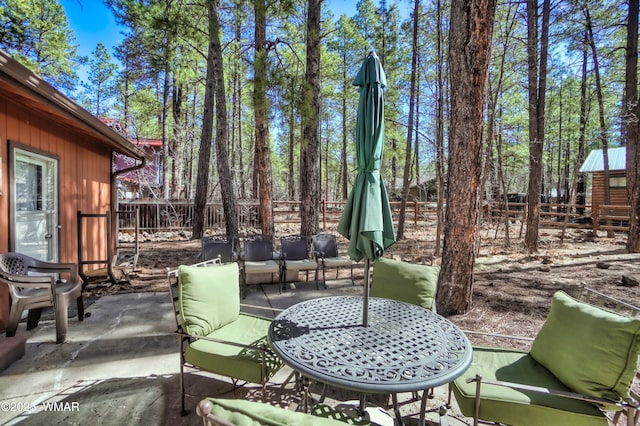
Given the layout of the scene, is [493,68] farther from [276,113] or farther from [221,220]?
[221,220]

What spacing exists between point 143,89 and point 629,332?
16.7 m

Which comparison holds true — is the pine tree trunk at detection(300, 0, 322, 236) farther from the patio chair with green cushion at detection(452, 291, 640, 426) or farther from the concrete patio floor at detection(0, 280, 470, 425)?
the patio chair with green cushion at detection(452, 291, 640, 426)

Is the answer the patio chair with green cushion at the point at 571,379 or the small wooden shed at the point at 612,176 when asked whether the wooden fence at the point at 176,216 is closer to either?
the patio chair with green cushion at the point at 571,379

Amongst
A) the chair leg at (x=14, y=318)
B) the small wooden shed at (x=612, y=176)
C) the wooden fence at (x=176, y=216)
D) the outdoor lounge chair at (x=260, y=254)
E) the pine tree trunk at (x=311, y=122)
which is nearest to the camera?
the chair leg at (x=14, y=318)

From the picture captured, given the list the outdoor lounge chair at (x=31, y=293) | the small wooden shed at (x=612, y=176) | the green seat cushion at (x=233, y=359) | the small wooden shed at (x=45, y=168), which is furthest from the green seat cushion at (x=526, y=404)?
the small wooden shed at (x=612, y=176)

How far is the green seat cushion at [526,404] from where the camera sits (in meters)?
1.53

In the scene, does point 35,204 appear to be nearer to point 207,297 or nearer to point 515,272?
point 207,297

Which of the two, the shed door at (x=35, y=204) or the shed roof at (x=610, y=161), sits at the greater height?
the shed roof at (x=610, y=161)

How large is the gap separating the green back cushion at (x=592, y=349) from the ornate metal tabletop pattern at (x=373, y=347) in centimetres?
53

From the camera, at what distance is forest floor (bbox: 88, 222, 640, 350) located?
3674 millimetres

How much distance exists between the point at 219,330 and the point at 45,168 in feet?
12.9

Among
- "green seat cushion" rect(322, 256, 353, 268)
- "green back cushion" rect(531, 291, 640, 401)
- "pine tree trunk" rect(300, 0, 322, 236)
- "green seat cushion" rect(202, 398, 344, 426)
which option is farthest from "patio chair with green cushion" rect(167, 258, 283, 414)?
"pine tree trunk" rect(300, 0, 322, 236)

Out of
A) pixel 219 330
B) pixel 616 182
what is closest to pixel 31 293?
pixel 219 330

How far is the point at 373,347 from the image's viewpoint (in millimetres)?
1686
